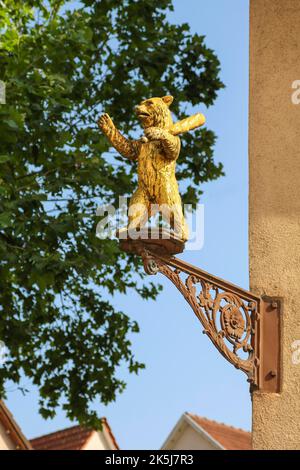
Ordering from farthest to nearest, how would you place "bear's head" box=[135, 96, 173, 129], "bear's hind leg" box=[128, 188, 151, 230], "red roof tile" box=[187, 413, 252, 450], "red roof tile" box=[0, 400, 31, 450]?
"red roof tile" box=[187, 413, 252, 450] → "red roof tile" box=[0, 400, 31, 450] → "bear's head" box=[135, 96, 173, 129] → "bear's hind leg" box=[128, 188, 151, 230]

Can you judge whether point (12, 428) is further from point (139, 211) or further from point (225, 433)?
point (139, 211)

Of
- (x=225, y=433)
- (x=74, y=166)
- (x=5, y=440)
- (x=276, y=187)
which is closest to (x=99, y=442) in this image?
(x=5, y=440)

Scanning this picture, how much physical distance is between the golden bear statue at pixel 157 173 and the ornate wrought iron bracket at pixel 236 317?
209 millimetres

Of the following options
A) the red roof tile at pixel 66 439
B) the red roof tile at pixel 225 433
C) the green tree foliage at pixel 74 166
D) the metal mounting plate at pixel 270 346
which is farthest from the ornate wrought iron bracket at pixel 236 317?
the red roof tile at pixel 225 433

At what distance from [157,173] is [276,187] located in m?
0.72

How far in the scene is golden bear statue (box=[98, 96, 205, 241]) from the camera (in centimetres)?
622

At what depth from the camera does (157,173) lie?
6.30 metres

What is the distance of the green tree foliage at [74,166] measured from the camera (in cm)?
1284

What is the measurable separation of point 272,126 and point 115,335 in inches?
336

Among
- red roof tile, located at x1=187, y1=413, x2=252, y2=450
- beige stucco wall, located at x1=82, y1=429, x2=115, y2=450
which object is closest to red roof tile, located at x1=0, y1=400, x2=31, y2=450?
beige stucco wall, located at x1=82, y1=429, x2=115, y2=450

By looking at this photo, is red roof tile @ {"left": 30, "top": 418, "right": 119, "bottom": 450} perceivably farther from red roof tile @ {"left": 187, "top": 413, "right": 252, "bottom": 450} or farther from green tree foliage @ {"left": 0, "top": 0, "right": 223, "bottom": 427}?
green tree foliage @ {"left": 0, "top": 0, "right": 223, "bottom": 427}

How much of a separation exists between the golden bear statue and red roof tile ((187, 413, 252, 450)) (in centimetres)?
1858

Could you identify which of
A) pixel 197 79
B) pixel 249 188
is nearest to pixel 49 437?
pixel 197 79

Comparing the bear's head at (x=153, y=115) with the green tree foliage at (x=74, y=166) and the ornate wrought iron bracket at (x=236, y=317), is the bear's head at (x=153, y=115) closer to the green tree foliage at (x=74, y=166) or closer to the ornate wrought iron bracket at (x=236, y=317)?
the ornate wrought iron bracket at (x=236, y=317)
